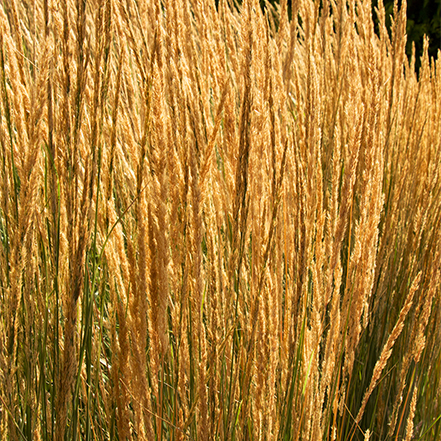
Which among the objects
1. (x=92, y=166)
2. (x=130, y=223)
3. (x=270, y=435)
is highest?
(x=92, y=166)

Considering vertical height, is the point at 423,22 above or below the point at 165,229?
above

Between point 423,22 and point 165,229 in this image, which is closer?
point 165,229

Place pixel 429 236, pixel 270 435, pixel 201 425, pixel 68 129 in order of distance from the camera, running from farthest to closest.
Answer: pixel 429 236 < pixel 270 435 < pixel 201 425 < pixel 68 129

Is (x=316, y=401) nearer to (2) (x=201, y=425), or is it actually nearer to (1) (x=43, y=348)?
(2) (x=201, y=425)

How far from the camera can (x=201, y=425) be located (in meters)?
0.96

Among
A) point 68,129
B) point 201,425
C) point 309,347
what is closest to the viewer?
point 68,129

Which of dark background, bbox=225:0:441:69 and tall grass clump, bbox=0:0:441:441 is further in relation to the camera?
dark background, bbox=225:0:441:69

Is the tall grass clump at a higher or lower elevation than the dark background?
lower

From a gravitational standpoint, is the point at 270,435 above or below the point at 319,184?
below

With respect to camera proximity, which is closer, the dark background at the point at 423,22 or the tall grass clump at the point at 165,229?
the tall grass clump at the point at 165,229

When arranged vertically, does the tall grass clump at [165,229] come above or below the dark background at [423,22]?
below

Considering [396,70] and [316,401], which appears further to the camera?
[396,70]

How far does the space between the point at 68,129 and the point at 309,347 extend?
753 millimetres

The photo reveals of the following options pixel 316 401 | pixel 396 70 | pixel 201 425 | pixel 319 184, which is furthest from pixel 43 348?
pixel 396 70
